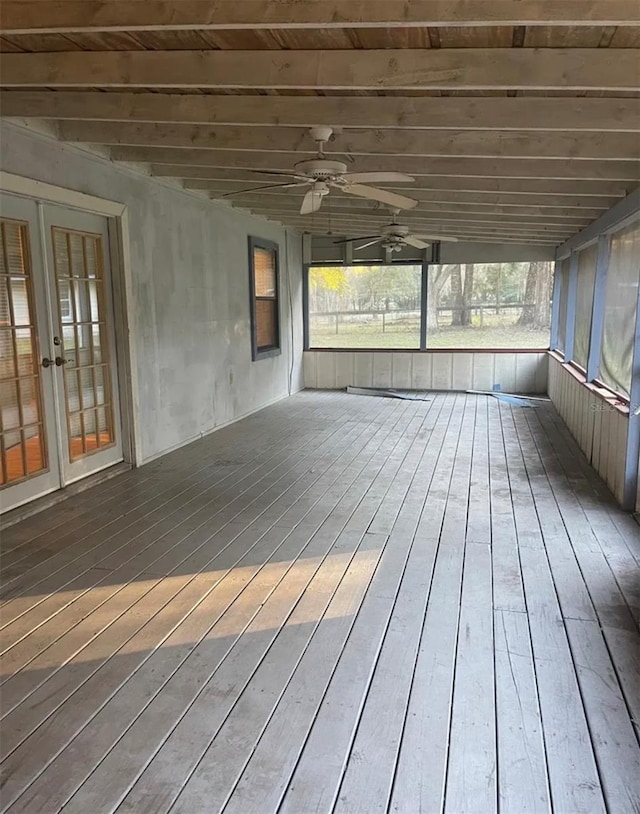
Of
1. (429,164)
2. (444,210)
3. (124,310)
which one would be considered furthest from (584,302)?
(124,310)

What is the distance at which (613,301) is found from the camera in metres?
5.08

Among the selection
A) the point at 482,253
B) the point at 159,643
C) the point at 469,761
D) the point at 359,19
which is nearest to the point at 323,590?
the point at 159,643

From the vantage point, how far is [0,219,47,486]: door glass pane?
3.79 meters

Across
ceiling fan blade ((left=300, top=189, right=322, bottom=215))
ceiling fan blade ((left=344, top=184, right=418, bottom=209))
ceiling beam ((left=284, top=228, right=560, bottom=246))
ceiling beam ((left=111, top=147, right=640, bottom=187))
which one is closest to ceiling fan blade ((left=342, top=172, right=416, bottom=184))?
ceiling fan blade ((left=344, top=184, right=418, bottom=209))

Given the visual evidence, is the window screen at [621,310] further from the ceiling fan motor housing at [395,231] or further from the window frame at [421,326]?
the window frame at [421,326]

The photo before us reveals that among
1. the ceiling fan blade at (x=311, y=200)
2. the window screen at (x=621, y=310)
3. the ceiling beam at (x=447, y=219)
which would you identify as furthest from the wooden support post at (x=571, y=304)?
the ceiling fan blade at (x=311, y=200)

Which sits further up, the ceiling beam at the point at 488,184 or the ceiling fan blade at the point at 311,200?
the ceiling beam at the point at 488,184

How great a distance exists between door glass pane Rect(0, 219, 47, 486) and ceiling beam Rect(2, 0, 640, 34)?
1647 mm

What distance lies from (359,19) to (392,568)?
101 inches

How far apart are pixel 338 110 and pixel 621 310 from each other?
113 inches

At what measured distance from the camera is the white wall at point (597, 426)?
4234mm

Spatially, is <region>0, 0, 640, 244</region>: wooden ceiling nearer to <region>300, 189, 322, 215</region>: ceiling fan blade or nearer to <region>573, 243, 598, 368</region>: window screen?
<region>300, 189, 322, 215</region>: ceiling fan blade

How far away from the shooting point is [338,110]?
338 cm

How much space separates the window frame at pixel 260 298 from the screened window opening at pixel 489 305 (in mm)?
2533
